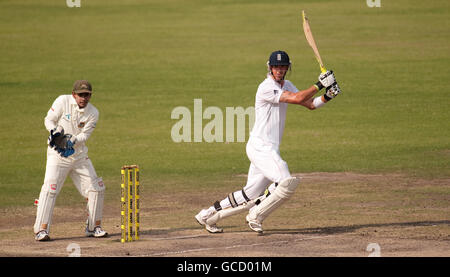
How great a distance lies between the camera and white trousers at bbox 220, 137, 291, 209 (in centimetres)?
1155

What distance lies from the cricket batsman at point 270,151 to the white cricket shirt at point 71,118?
1815mm

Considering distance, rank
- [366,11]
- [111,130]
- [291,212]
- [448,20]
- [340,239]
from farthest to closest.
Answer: [366,11] → [448,20] → [111,130] → [291,212] → [340,239]

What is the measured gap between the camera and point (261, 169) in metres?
11.7

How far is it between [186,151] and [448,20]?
16.6m

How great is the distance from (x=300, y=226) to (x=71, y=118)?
11.0ft

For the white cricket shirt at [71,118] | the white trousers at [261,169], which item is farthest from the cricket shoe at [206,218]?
the white cricket shirt at [71,118]

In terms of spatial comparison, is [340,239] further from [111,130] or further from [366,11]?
[366,11]

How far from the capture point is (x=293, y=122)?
77.9ft

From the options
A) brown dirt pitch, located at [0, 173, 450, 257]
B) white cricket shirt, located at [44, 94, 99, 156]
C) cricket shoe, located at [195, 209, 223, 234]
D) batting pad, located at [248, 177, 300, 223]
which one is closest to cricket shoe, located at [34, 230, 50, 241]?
brown dirt pitch, located at [0, 173, 450, 257]

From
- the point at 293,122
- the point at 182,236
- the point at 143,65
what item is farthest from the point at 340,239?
the point at 143,65

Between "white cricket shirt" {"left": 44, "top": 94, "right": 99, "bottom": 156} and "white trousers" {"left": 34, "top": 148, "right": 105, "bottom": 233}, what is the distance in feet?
0.62

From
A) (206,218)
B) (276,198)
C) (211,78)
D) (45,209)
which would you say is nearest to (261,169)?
(276,198)

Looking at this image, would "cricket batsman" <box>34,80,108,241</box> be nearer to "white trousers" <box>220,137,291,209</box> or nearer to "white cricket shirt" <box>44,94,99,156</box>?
"white cricket shirt" <box>44,94,99,156</box>

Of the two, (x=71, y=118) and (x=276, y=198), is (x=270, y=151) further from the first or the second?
(x=71, y=118)
